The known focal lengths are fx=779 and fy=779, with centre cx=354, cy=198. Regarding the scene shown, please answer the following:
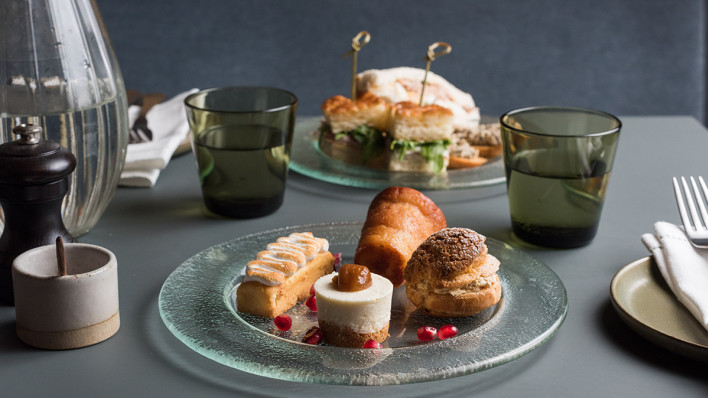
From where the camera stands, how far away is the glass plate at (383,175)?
143 cm

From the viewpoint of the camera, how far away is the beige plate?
33.0 inches

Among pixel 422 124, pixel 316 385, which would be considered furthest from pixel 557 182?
pixel 316 385

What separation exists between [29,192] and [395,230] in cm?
47

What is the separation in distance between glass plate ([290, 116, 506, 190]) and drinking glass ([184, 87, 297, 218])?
0.16 m

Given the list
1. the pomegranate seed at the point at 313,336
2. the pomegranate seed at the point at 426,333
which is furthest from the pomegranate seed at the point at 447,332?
the pomegranate seed at the point at 313,336

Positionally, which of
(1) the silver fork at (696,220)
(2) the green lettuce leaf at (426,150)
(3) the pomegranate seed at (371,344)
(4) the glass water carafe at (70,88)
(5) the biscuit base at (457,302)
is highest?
(4) the glass water carafe at (70,88)

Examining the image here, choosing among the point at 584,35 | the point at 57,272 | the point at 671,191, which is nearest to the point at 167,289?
the point at 57,272

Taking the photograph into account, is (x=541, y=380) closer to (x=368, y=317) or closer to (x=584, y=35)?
(x=368, y=317)

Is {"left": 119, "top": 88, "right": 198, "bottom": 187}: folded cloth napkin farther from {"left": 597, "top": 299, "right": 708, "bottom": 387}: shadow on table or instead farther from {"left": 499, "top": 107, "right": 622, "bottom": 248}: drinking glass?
{"left": 597, "top": 299, "right": 708, "bottom": 387}: shadow on table

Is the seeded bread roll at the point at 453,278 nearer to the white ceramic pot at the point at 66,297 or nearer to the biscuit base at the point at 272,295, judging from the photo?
the biscuit base at the point at 272,295

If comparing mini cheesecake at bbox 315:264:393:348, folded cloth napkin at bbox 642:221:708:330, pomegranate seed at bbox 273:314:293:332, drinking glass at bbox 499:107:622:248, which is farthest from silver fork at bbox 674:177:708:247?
pomegranate seed at bbox 273:314:293:332

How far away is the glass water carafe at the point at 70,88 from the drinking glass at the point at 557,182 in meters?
0.61

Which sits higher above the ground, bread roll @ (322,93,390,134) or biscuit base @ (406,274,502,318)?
bread roll @ (322,93,390,134)

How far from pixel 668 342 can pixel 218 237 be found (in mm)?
692
